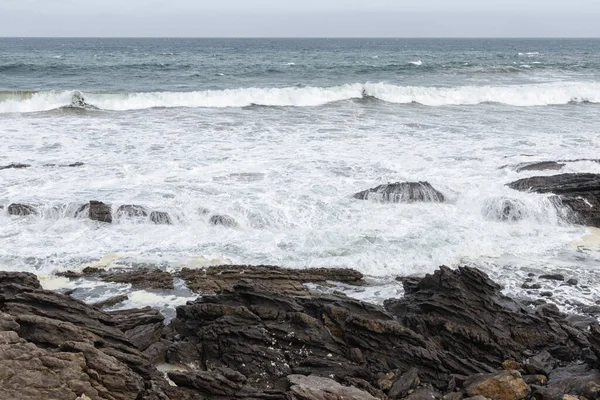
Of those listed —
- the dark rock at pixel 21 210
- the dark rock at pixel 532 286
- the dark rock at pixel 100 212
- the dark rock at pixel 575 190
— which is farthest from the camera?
the dark rock at pixel 575 190

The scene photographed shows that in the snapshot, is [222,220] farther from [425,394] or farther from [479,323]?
[425,394]

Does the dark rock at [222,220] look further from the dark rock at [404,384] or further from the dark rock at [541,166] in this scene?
the dark rock at [541,166]

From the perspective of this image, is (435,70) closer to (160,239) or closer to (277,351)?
(160,239)

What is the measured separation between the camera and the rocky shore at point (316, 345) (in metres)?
6.80

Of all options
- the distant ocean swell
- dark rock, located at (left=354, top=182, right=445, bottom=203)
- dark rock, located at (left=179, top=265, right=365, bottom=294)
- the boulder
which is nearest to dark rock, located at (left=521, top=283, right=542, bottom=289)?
dark rock, located at (left=179, top=265, right=365, bottom=294)

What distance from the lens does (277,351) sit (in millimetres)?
8008

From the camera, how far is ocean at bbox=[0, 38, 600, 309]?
39.8 feet

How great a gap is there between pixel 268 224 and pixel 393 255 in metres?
3.29

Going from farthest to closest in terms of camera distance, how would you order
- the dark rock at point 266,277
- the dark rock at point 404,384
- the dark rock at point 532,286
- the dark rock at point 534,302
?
the dark rock at point 532,286 < the dark rock at point 266,277 < the dark rock at point 534,302 < the dark rock at point 404,384

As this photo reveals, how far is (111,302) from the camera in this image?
9.92 metres

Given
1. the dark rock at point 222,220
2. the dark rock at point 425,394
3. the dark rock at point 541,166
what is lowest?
the dark rock at point 425,394

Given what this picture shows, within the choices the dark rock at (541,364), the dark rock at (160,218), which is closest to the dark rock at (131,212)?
the dark rock at (160,218)

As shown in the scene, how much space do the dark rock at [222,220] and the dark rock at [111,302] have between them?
403cm

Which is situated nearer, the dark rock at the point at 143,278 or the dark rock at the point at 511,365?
the dark rock at the point at 511,365
